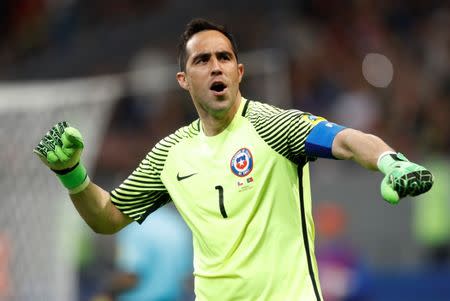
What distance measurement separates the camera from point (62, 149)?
5.47 metres

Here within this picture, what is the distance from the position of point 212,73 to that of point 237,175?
55 cm

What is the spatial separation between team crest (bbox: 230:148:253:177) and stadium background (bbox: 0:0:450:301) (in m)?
3.06

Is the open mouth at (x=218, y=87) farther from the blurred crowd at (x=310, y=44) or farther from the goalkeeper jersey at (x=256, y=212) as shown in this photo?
the blurred crowd at (x=310, y=44)

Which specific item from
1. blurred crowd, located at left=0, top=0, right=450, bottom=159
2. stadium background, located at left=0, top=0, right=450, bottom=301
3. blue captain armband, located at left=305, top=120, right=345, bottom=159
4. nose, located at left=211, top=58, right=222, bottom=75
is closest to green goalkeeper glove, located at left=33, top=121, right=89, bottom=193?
nose, located at left=211, top=58, right=222, bottom=75

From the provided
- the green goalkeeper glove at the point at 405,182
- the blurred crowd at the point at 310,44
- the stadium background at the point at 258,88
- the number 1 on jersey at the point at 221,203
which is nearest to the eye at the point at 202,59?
the number 1 on jersey at the point at 221,203

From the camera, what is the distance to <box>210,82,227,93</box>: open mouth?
209 inches

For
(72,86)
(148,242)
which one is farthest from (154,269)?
(72,86)

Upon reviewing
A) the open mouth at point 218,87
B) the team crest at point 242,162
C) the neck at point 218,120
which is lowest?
the team crest at point 242,162

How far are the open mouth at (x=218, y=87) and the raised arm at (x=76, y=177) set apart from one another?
731mm

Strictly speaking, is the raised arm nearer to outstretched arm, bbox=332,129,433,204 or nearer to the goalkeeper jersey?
the goalkeeper jersey

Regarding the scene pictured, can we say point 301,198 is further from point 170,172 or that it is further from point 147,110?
point 147,110

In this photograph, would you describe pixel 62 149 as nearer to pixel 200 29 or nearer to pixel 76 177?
pixel 76 177

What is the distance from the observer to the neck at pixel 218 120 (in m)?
5.34

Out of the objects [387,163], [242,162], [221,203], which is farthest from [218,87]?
[387,163]
